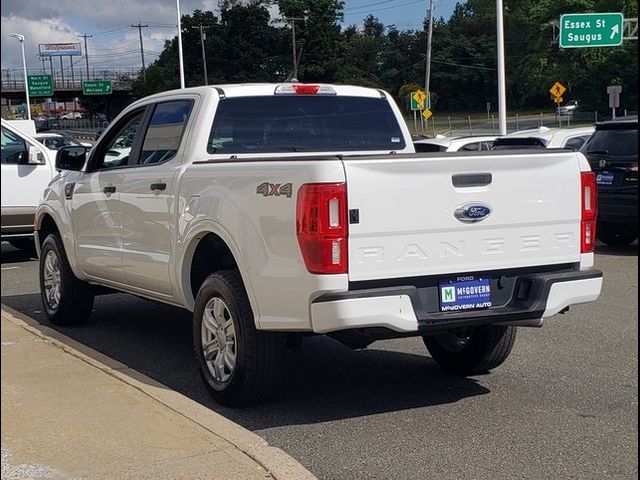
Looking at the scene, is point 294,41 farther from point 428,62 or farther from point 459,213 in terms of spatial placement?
point 459,213

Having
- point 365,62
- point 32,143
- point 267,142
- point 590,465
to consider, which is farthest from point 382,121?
point 32,143

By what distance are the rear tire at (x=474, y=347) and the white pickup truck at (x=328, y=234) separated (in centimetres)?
1

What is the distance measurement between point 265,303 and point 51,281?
144 inches

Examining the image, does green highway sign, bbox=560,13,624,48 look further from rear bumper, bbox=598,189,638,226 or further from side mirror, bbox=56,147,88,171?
side mirror, bbox=56,147,88,171

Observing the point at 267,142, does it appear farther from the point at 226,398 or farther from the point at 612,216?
the point at 612,216

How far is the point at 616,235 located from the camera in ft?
38.6

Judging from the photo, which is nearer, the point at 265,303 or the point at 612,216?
the point at 265,303

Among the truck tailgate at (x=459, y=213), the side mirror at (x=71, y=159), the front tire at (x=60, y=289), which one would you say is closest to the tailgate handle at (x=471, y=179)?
the truck tailgate at (x=459, y=213)

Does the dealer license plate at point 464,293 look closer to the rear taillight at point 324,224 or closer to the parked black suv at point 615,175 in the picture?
the rear taillight at point 324,224

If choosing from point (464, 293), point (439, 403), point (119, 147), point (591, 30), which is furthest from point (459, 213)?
point (591, 30)

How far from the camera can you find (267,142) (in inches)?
246

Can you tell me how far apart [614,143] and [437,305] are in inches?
299

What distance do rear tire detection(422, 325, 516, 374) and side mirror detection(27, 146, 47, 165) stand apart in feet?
20.6

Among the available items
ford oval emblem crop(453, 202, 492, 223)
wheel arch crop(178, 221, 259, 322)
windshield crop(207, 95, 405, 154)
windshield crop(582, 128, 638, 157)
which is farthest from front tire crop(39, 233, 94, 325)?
windshield crop(582, 128, 638, 157)
